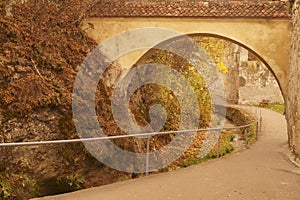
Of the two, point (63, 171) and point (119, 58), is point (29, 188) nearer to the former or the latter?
point (63, 171)

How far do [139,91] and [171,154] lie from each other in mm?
2436

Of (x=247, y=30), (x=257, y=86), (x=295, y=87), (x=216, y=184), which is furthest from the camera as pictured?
(x=257, y=86)

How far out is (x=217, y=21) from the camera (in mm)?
9469

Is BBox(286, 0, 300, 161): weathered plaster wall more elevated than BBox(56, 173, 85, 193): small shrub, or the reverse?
BBox(286, 0, 300, 161): weathered plaster wall

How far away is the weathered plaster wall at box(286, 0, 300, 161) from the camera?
792 cm

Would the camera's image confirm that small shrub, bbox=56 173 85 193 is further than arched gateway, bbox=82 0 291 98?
No

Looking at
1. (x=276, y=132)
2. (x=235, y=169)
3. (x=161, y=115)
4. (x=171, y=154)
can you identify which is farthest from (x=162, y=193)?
(x=276, y=132)

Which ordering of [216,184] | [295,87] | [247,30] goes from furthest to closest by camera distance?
[247,30] < [295,87] < [216,184]

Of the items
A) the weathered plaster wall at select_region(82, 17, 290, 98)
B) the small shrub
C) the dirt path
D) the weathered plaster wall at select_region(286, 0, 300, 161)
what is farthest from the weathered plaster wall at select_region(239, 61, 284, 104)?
the small shrub

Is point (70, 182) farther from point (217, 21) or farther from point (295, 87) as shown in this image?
point (217, 21)

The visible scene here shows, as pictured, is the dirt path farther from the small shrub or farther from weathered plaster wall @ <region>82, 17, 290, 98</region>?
weathered plaster wall @ <region>82, 17, 290, 98</region>

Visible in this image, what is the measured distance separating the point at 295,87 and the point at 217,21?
2826mm

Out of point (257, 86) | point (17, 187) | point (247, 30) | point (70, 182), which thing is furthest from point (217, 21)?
point (257, 86)

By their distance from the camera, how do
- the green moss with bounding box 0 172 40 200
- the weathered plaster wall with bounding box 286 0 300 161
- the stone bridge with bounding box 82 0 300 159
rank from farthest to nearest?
the stone bridge with bounding box 82 0 300 159
the weathered plaster wall with bounding box 286 0 300 161
the green moss with bounding box 0 172 40 200
